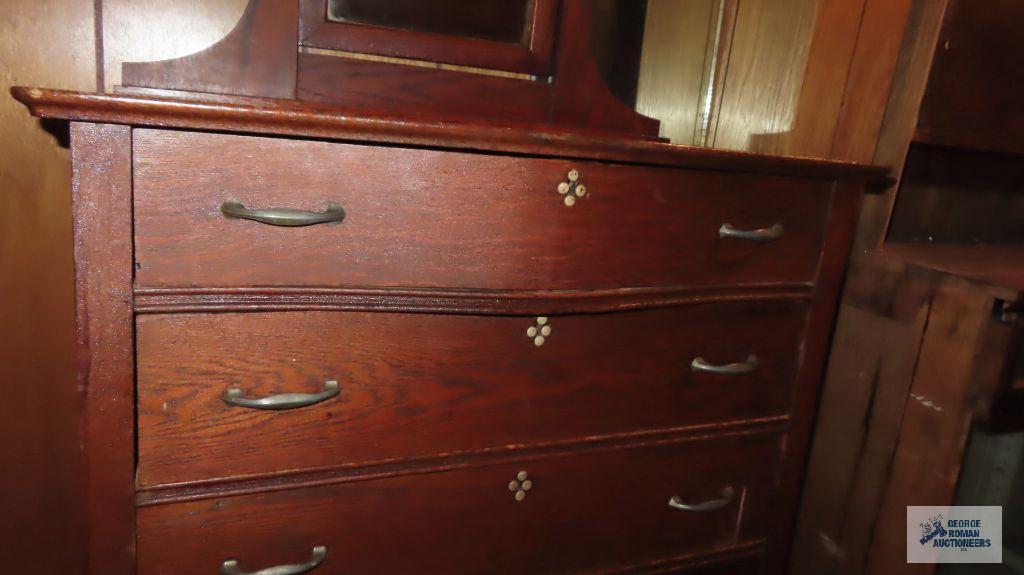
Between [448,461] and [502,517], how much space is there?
136 millimetres

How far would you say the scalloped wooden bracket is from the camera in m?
0.88

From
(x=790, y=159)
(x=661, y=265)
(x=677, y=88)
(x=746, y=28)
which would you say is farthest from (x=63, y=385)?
(x=746, y=28)

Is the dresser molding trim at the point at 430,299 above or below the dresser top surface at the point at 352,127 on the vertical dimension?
below

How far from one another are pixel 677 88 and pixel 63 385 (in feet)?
4.79

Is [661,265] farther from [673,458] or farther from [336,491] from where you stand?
[336,491]

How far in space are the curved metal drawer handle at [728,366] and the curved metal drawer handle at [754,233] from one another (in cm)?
20

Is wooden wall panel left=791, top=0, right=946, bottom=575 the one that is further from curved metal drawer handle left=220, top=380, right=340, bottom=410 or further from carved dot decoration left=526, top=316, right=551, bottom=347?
curved metal drawer handle left=220, top=380, right=340, bottom=410

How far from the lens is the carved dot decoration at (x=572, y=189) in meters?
0.85

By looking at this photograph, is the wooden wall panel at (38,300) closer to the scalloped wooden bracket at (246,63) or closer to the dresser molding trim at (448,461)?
the scalloped wooden bracket at (246,63)

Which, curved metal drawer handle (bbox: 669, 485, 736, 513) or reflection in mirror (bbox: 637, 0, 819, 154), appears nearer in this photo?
curved metal drawer handle (bbox: 669, 485, 736, 513)

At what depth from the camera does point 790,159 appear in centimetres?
97

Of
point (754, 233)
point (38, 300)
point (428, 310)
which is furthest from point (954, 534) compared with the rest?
point (38, 300)

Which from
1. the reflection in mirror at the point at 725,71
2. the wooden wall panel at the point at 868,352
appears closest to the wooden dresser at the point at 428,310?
the wooden wall panel at the point at 868,352

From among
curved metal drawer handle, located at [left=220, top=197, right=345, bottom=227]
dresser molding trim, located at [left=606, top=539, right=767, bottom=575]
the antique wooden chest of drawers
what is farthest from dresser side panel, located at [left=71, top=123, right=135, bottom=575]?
dresser molding trim, located at [left=606, top=539, right=767, bottom=575]
